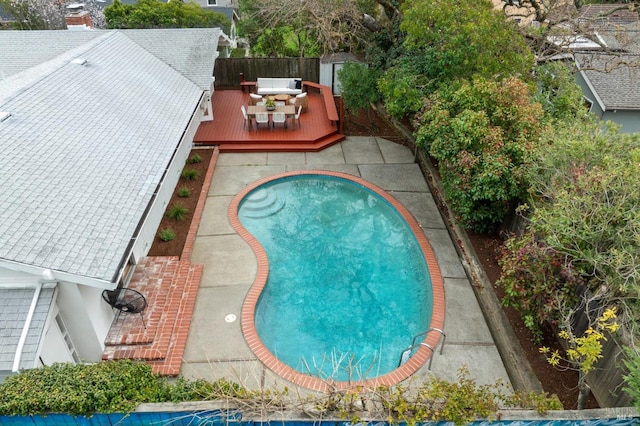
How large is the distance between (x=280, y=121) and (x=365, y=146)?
358 centimetres

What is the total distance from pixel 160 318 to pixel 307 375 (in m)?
3.26

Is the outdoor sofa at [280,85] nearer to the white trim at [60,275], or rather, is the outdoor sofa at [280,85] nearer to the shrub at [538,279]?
the shrub at [538,279]

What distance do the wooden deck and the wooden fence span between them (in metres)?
2.75

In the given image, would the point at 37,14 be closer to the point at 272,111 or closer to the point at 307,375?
the point at 272,111

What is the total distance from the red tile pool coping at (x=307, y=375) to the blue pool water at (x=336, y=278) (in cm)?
20

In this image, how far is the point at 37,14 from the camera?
29.2m

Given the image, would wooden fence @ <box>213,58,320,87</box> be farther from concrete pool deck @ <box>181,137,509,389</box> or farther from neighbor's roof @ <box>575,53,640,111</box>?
neighbor's roof @ <box>575,53,640,111</box>

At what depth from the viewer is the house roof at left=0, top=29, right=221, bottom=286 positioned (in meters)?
6.36

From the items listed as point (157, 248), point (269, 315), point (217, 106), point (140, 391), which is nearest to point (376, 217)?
point (269, 315)

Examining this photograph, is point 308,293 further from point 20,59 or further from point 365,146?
point 20,59

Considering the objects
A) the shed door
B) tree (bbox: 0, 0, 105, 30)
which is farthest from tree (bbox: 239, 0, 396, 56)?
tree (bbox: 0, 0, 105, 30)

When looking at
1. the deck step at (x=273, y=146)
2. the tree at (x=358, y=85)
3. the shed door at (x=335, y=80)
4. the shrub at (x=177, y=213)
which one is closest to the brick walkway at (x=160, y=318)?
the shrub at (x=177, y=213)

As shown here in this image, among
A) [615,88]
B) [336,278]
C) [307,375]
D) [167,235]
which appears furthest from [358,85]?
[615,88]

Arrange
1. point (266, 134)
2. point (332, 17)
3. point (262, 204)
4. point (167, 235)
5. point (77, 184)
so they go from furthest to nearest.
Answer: point (266, 134)
point (332, 17)
point (262, 204)
point (167, 235)
point (77, 184)
